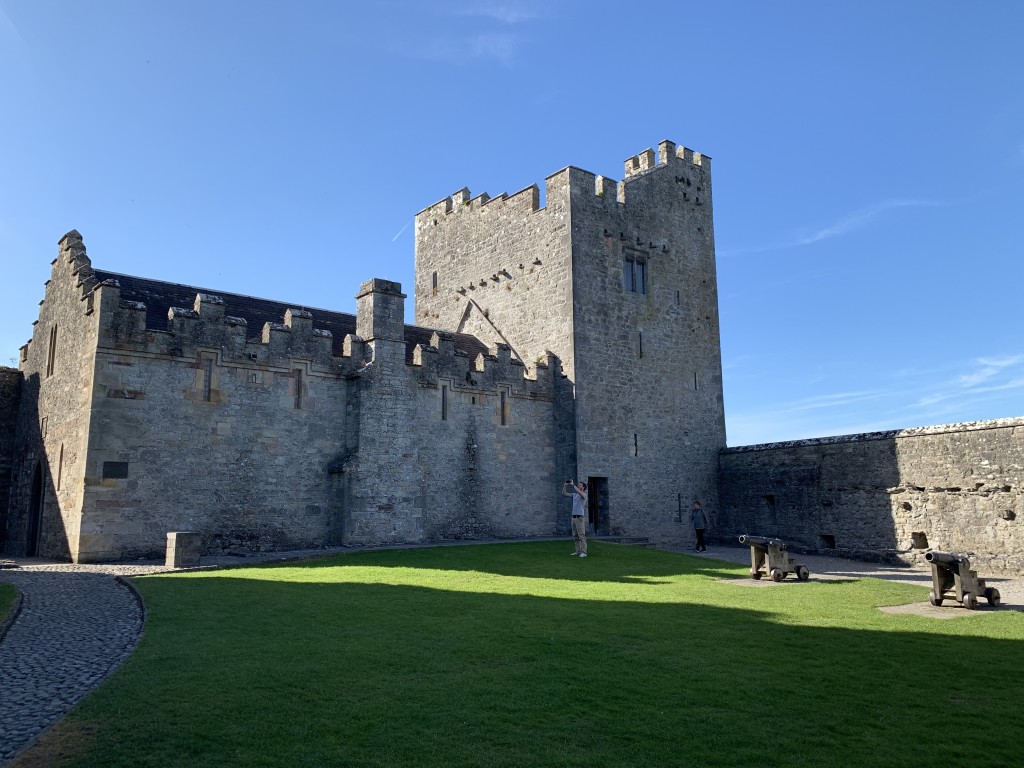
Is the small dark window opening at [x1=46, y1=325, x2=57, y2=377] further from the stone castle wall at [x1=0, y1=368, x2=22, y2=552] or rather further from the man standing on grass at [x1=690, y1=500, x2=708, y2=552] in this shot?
the man standing on grass at [x1=690, y1=500, x2=708, y2=552]

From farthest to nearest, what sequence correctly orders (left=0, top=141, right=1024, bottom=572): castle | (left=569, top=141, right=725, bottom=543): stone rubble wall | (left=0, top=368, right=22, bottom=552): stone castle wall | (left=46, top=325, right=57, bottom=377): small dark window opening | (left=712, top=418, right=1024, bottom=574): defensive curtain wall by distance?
(left=569, top=141, right=725, bottom=543): stone rubble wall, (left=0, top=368, right=22, bottom=552): stone castle wall, (left=46, top=325, right=57, bottom=377): small dark window opening, (left=712, top=418, right=1024, bottom=574): defensive curtain wall, (left=0, top=141, right=1024, bottom=572): castle

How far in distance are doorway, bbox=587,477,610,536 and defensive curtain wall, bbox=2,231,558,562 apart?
2110mm

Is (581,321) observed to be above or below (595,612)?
above

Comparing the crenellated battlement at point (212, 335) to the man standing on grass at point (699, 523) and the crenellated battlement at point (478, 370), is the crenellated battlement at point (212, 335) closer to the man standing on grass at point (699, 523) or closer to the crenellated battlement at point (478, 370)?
the crenellated battlement at point (478, 370)

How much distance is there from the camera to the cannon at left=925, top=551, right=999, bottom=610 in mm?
12242

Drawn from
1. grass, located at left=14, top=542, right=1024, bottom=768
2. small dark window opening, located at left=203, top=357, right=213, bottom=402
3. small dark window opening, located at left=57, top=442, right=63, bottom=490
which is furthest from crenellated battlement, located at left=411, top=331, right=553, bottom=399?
grass, located at left=14, top=542, right=1024, bottom=768

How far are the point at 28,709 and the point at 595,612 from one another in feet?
23.3

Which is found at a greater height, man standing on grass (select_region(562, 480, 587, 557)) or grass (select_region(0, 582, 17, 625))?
man standing on grass (select_region(562, 480, 587, 557))

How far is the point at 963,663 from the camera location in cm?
812

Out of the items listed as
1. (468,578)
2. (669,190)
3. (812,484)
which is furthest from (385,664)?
(669,190)

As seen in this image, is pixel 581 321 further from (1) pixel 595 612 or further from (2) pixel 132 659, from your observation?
(2) pixel 132 659

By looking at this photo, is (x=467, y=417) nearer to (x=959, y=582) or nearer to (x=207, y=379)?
(x=207, y=379)

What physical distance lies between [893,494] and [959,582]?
11199mm

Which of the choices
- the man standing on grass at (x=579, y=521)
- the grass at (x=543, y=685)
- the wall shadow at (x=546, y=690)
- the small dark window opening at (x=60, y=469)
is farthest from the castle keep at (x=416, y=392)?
the wall shadow at (x=546, y=690)
